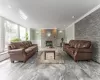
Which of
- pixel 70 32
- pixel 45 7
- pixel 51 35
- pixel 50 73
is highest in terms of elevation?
pixel 45 7

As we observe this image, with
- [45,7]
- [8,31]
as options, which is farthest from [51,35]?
[45,7]

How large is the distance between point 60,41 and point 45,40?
2193mm

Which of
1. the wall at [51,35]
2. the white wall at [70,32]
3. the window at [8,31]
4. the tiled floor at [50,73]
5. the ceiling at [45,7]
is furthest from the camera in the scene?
the wall at [51,35]

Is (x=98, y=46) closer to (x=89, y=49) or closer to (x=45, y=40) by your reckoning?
(x=89, y=49)

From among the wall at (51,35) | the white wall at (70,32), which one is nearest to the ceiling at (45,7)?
the white wall at (70,32)

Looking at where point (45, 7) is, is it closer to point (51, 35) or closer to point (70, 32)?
point (70, 32)

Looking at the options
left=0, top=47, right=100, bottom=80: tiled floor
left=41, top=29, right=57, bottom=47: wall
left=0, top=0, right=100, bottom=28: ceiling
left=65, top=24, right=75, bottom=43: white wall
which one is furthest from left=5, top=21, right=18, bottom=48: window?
left=65, top=24, right=75, bottom=43: white wall

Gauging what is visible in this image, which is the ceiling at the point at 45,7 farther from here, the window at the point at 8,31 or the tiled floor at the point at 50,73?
the tiled floor at the point at 50,73

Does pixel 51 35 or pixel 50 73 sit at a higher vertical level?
pixel 51 35

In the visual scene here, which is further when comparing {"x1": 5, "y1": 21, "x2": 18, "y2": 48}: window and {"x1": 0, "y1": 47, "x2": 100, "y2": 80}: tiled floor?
{"x1": 5, "y1": 21, "x2": 18, "y2": 48}: window

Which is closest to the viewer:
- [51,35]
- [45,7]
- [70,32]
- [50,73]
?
[50,73]

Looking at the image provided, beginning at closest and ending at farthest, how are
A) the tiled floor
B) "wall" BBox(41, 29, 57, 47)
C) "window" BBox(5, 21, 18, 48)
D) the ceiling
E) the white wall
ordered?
the tiled floor → the ceiling → "window" BBox(5, 21, 18, 48) → the white wall → "wall" BBox(41, 29, 57, 47)

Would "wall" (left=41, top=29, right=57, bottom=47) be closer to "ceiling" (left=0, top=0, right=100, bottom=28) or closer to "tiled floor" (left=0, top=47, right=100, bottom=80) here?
"ceiling" (left=0, top=0, right=100, bottom=28)

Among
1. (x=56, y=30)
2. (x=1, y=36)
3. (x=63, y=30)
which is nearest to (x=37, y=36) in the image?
(x=56, y=30)
